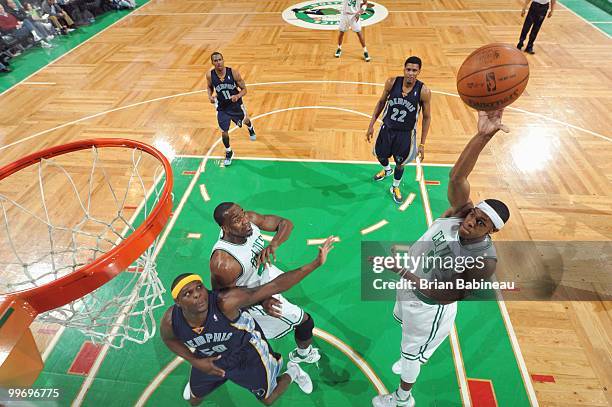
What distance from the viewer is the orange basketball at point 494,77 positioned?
2920 mm

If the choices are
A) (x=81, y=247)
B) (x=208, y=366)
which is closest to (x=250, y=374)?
(x=208, y=366)

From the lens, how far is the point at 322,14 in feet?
38.3

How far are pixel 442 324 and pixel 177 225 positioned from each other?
11.3 ft

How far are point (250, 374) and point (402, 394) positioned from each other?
3.99 ft

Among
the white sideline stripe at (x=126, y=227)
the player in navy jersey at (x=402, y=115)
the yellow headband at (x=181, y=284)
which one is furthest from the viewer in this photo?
the player in navy jersey at (x=402, y=115)

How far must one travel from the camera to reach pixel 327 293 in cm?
398

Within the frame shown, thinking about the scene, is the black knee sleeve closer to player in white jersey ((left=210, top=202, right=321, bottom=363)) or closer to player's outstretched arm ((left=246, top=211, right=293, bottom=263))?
player in white jersey ((left=210, top=202, right=321, bottom=363))

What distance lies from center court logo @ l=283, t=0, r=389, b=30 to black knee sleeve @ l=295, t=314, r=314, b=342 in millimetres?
9580

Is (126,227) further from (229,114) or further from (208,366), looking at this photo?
(208,366)

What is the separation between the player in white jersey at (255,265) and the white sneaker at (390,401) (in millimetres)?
602

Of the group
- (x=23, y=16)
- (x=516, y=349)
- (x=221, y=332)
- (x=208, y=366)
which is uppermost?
(x=23, y=16)

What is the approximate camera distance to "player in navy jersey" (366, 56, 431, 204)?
165 inches

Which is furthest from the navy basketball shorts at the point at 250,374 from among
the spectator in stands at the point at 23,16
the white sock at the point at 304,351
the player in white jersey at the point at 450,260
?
the spectator in stands at the point at 23,16

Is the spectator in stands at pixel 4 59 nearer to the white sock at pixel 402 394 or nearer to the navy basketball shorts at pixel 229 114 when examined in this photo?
the navy basketball shorts at pixel 229 114
